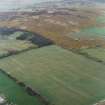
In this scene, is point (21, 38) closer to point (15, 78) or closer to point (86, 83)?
point (15, 78)

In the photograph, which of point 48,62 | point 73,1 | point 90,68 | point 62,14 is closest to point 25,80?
point 48,62

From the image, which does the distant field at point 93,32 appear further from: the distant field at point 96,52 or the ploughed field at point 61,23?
the distant field at point 96,52

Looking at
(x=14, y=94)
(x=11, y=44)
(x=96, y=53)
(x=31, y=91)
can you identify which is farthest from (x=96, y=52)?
(x=14, y=94)

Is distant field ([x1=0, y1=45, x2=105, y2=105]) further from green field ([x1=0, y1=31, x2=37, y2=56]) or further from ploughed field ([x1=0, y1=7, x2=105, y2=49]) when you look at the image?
ploughed field ([x1=0, y1=7, x2=105, y2=49])

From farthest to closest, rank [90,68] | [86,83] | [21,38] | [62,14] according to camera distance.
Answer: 1. [62,14]
2. [21,38]
3. [90,68]
4. [86,83]

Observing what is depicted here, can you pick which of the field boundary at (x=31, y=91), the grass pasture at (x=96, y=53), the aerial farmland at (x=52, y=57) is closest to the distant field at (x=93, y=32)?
the aerial farmland at (x=52, y=57)

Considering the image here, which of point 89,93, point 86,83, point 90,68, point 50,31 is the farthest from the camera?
point 50,31

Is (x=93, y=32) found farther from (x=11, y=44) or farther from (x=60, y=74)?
(x=60, y=74)
